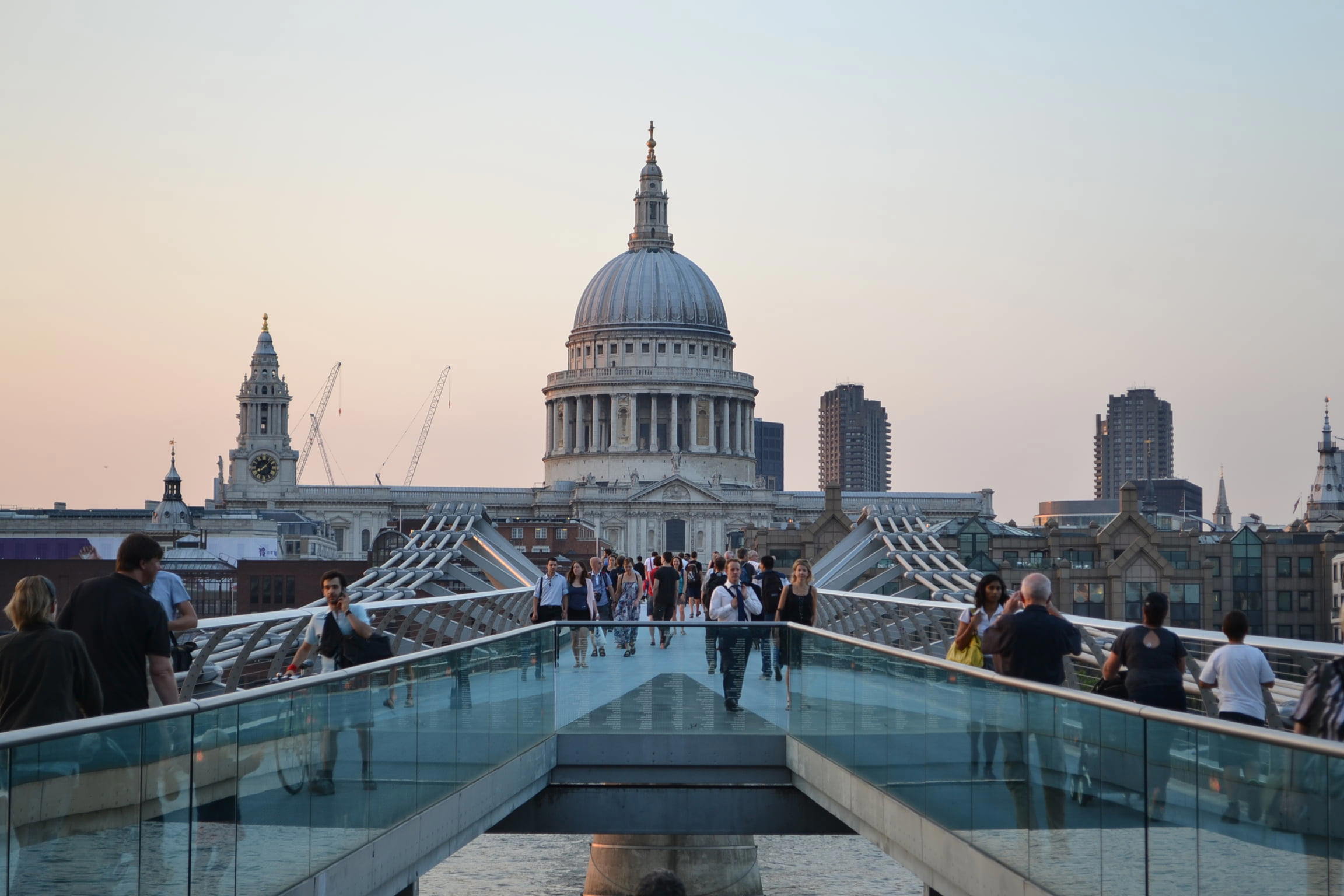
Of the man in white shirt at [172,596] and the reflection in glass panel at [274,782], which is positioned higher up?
the man in white shirt at [172,596]

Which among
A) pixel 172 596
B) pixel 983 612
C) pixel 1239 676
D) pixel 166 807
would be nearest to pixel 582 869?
pixel 983 612

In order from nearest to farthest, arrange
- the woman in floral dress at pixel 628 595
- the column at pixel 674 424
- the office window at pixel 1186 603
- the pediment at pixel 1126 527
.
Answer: the woman in floral dress at pixel 628 595 < the office window at pixel 1186 603 < the pediment at pixel 1126 527 < the column at pixel 674 424

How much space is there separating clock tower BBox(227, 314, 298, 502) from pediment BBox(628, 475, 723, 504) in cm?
3319

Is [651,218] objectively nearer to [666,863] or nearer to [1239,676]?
[666,863]

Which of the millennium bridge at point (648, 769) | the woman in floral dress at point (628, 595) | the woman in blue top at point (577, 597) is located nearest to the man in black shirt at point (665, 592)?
the woman in floral dress at point (628, 595)

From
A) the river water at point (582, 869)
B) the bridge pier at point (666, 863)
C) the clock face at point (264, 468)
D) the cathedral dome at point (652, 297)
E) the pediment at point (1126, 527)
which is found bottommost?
the river water at point (582, 869)

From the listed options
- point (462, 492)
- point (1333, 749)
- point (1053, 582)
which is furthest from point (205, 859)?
point (462, 492)

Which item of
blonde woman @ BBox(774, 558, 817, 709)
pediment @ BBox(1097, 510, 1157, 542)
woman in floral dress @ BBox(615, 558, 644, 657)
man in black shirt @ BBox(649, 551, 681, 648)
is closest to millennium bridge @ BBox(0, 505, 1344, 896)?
blonde woman @ BBox(774, 558, 817, 709)

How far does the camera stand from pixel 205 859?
9086mm

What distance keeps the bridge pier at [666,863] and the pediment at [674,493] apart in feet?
399

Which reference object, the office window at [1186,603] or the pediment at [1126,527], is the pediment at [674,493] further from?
the office window at [1186,603]

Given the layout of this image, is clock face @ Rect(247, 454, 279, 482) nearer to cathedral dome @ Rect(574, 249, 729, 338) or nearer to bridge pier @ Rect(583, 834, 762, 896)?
cathedral dome @ Rect(574, 249, 729, 338)

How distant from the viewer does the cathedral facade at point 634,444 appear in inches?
6407

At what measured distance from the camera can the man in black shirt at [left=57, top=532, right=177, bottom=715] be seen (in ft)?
34.2
